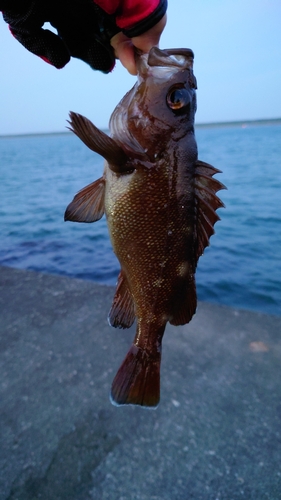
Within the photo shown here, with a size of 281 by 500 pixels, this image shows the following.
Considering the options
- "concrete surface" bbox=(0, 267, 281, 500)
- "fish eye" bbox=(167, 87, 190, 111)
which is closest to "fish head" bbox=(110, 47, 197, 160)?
"fish eye" bbox=(167, 87, 190, 111)

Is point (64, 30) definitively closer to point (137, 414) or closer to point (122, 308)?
point (122, 308)

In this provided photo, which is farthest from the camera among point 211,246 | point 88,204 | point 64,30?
point 211,246

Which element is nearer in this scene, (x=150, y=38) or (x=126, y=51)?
(x=150, y=38)

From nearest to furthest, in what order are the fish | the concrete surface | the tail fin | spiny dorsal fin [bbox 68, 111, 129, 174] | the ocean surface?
spiny dorsal fin [bbox 68, 111, 129, 174] < the fish < the tail fin < the concrete surface < the ocean surface

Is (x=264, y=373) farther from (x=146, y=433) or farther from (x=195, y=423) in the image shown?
(x=146, y=433)

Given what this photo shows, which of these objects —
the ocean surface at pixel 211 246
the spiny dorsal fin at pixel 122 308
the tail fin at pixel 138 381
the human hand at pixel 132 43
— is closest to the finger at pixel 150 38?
the human hand at pixel 132 43

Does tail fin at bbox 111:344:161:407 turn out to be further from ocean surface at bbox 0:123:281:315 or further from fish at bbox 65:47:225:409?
ocean surface at bbox 0:123:281:315

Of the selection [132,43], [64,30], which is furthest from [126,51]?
[64,30]
